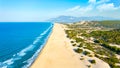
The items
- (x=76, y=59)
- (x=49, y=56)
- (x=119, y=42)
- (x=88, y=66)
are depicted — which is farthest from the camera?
(x=119, y=42)

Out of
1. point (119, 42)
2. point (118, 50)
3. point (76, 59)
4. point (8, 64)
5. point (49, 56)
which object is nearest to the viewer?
point (8, 64)

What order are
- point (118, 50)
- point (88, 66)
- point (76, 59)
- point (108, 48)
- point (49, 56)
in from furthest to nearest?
point (108, 48), point (118, 50), point (49, 56), point (76, 59), point (88, 66)

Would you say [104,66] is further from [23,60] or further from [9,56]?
[9,56]

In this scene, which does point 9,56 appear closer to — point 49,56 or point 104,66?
point 49,56

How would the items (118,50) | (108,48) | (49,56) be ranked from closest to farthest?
1. (49,56)
2. (118,50)
3. (108,48)

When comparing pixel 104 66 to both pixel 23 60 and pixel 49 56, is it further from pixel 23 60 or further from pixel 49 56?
pixel 23 60

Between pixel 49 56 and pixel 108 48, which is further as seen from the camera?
pixel 108 48

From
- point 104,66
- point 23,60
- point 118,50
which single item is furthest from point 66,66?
point 118,50

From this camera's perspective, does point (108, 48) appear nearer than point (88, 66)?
No
